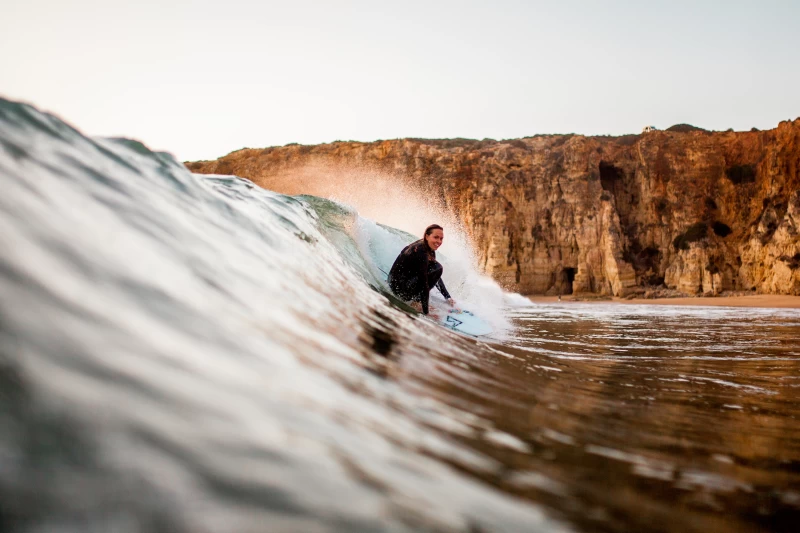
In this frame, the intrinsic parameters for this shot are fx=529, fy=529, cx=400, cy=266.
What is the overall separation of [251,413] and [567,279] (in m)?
27.1

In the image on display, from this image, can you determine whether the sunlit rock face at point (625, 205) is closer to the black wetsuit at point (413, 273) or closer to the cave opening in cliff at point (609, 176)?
the cave opening in cliff at point (609, 176)

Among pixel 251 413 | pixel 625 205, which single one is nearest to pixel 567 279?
pixel 625 205

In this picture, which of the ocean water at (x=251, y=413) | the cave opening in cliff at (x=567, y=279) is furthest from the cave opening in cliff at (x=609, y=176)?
the ocean water at (x=251, y=413)

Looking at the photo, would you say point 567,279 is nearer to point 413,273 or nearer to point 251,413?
point 413,273

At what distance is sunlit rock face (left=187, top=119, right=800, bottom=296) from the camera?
22422 millimetres

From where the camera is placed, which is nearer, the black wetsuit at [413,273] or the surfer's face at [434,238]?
the black wetsuit at [413,273]

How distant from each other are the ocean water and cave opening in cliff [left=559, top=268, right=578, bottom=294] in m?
24.7

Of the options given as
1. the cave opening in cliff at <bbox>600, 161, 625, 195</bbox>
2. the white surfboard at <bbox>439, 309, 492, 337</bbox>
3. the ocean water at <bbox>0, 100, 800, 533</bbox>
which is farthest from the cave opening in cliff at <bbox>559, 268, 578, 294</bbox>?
the ocean water at <bbox>0, 100, 800, 533</bbox>

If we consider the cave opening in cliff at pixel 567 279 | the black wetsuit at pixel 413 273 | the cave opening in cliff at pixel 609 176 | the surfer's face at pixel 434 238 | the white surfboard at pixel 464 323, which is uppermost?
the cave opening in cliff at pixel 609 176

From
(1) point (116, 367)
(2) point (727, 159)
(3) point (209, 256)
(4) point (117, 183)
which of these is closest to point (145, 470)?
(1) point (116, 367)

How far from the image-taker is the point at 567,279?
26.6 metres

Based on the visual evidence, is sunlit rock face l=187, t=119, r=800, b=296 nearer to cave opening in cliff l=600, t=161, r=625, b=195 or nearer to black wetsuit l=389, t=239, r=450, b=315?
cave opening in cliff l=600, t=161, r=625, b=195

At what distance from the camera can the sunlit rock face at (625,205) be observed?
22.4 meters

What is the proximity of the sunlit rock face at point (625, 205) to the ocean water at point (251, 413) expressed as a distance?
76.2ft
